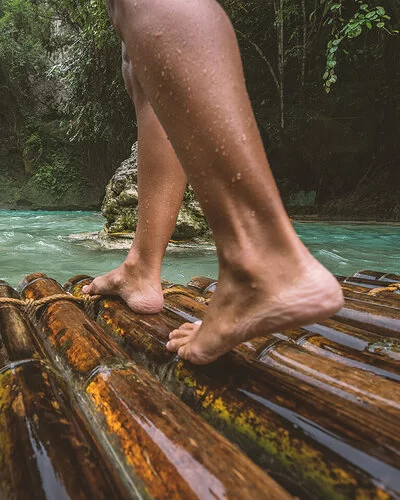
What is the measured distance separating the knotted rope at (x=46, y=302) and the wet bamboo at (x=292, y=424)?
61 centimetres

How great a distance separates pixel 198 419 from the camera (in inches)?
24.9

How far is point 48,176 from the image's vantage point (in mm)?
15195

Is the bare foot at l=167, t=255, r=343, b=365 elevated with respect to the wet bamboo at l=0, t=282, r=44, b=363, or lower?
elevated

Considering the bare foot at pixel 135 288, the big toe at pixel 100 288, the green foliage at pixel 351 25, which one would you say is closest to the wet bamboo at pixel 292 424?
the bare foot at pixel 135 288

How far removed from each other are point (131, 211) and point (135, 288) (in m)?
3.76

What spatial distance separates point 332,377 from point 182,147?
0.56m

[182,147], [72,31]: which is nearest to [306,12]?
[72,31]

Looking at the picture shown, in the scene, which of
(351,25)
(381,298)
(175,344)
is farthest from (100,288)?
(351,25)

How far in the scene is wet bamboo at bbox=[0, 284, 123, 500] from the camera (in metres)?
0.49

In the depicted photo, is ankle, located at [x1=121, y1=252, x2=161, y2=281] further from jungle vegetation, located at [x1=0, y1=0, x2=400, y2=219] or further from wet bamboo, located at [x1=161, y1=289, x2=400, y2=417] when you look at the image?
jungle vegetation, located at [x1=0, y1=0, x2=400, y2=219]

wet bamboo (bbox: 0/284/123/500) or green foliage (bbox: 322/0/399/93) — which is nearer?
wet bamboo (bbox: 0/284/123/500)

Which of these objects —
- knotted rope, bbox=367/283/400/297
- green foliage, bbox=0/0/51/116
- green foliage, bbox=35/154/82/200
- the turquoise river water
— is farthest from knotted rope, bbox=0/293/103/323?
green foliage, bbox=0/0/51/116

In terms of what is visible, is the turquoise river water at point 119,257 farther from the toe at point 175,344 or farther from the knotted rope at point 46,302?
the toe at point 175,344

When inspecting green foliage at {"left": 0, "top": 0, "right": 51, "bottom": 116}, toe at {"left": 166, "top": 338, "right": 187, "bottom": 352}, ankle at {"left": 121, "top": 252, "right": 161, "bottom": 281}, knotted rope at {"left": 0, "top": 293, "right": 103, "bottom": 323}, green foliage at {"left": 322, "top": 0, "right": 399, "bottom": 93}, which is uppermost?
green foliage at {"left": 0, "top": 0, "right": 51, "bottom": 116}
